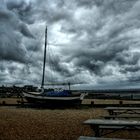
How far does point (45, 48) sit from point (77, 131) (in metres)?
33.3

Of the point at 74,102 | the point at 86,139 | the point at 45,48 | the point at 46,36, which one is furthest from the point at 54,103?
the point at 86,139

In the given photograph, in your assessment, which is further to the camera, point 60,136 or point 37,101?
point 37,101

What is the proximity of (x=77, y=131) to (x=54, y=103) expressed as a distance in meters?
17.6

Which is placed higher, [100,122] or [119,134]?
[100,122]

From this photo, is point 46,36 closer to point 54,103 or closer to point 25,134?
point 54,103

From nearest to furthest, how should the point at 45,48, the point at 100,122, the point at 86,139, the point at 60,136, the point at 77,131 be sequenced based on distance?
the point at 86,139 < the point at 100,122 < the point at 60,136 < the point at 77,131 < the point at 45,48

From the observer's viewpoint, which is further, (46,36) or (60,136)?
(46,36)

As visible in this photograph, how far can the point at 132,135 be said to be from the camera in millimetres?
9805

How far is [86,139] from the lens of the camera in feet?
18.7

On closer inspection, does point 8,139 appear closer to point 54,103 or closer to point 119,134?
point 119,134

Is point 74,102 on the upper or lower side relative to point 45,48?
lower

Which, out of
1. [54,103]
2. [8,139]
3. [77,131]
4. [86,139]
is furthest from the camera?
[54,103]

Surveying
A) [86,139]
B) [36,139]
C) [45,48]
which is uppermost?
[45,48]

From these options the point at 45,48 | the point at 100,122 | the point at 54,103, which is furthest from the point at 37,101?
the point at 100,122
